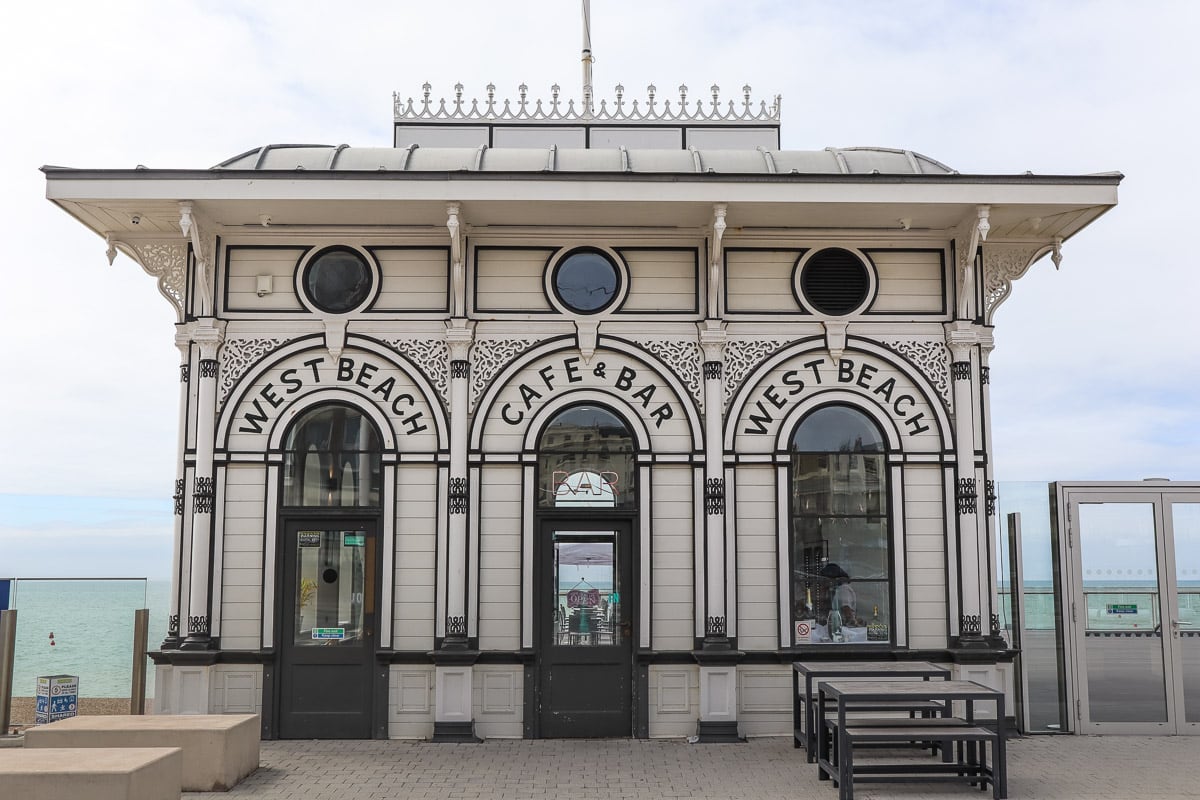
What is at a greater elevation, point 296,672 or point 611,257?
point 611,257

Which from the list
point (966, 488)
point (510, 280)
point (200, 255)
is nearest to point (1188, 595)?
point (966, 488)

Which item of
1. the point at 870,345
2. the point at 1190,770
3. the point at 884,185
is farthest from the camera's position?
→ the point at 870,345

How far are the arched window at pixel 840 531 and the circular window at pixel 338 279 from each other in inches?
176

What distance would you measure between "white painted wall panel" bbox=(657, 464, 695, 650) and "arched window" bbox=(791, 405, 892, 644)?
1.01m

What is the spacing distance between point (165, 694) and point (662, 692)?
15.0 ft

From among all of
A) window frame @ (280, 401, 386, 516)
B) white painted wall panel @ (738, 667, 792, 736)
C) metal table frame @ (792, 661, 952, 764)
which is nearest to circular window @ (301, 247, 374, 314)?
window frame @ (280, 401, 386, 516)

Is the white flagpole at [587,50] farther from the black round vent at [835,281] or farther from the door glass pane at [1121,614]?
the door glass pane at [1121,614]

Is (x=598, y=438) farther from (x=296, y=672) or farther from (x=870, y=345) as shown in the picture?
(x=296, y=672)

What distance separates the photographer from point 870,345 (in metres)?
10.5

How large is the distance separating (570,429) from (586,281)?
57.3 inches

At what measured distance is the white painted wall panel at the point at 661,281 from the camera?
10.5 meters

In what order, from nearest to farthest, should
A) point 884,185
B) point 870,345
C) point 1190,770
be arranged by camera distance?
point 1190,770
point 884,185
point 870,345

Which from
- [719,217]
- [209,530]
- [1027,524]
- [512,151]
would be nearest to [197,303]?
[209,530]

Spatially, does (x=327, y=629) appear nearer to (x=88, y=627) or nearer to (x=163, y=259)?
(x=88, y=627)
